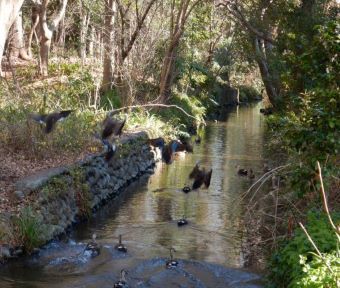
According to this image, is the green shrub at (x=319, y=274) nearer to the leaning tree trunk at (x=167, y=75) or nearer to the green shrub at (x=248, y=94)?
the leaning tree trunk at (x=167, y=75)

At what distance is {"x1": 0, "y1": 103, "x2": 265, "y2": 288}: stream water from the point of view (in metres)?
8.67

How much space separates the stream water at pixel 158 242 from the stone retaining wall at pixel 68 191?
255 mm

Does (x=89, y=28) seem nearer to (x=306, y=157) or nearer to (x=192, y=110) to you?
(x=192, y=110)

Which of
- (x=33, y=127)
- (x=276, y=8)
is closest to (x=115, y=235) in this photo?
(x=33, y=127)

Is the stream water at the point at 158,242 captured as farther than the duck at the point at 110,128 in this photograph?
No

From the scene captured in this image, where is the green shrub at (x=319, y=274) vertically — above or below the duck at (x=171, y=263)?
above

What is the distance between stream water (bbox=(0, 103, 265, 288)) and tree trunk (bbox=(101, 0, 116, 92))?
544 centimetres

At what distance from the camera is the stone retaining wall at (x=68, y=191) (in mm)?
9953

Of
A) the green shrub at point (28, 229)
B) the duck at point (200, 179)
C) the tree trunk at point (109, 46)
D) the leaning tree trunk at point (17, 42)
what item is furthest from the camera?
the leaning tree trunk at point (17, 42)

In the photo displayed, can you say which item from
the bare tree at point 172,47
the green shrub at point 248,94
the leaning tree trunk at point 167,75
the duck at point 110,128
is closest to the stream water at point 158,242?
the duck at point 110,128

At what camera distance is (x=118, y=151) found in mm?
15164

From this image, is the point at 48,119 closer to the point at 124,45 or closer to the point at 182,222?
the point at 182,222

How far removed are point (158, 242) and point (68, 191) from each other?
2153 mm

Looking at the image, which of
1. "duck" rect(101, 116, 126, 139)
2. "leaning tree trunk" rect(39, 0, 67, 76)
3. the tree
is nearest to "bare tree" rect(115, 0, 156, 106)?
the tree
